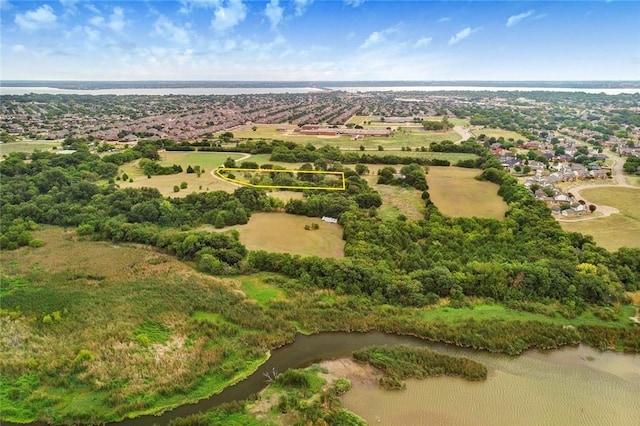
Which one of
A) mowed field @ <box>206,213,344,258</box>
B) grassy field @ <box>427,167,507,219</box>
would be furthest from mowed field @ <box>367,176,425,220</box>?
mowed field @ <box>206,213,344,258</box>

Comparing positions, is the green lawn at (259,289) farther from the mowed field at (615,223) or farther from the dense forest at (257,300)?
the mowed field at (615,223)

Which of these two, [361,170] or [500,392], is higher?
[361,170]

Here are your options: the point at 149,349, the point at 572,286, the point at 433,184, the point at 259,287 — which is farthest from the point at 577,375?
the point at 433,184

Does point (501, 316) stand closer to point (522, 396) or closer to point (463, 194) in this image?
point (522, 396)

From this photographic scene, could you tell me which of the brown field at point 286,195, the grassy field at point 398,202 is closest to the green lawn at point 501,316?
the grassy field at point 398,202

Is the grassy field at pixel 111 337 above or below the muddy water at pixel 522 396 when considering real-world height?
above

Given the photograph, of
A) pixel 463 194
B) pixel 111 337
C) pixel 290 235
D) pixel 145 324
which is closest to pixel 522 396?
pixel 145 324
